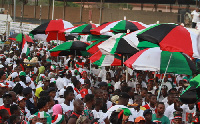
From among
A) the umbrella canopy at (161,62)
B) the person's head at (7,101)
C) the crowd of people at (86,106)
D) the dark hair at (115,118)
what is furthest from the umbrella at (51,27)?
the dark hair at (115,118)

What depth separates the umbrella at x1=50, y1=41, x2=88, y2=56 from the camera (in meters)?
14.9

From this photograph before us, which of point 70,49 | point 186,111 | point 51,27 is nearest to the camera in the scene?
point 186,111

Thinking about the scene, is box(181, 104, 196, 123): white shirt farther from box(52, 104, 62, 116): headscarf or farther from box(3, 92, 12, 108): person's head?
box(3, 92, 12, 108): person's head

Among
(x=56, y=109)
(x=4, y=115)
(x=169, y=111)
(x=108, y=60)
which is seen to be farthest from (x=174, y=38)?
(x=108, y=60)

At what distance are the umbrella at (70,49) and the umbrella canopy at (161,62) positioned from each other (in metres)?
4.68

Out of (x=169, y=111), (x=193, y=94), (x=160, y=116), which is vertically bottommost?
(x=169, y=111)

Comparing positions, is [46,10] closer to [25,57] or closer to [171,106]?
[25,57]

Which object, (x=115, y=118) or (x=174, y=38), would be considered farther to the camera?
(x=174, y=38)

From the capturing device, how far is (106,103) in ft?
30.3

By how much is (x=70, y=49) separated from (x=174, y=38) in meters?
6.13

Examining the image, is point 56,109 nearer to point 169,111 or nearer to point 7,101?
point 7,101

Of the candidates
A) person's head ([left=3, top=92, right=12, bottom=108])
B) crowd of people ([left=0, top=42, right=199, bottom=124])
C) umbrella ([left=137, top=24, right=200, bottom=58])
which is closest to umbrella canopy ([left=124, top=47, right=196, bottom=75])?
crowd of people ([left=0, top=42, right=199, bottom=124])

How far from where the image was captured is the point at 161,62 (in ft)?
33.7

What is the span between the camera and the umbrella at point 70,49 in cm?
1485
